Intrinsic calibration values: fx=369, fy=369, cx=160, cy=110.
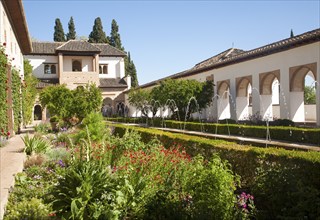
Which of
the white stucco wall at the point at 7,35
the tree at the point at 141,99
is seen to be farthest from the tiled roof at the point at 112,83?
the white stucco wall at the point at 7,35

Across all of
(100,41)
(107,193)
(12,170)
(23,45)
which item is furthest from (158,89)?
(100,41)

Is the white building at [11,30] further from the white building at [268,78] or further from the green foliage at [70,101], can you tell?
the white building at [268,78]

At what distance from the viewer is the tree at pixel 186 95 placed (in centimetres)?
2539

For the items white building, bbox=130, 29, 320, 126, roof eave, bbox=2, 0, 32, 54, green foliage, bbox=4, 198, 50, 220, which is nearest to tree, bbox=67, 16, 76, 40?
white building, bbox=130, 29, 320, 126

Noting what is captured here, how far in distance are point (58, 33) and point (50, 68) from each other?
11546 millimetres

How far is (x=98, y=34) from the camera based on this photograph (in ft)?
174

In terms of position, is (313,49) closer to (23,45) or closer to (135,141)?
(135,141)

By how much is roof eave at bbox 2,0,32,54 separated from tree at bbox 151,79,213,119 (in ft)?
32.3

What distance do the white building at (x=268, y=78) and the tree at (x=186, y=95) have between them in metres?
1.03

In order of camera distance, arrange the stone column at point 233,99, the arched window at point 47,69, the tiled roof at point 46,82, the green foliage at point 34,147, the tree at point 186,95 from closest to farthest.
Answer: the green foliage at point 34,147, the stone column at point 233,99, the tree at point 186,95, the tiled roof at point 46,82, the arched window at point 47,69

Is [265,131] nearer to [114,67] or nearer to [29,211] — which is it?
[29,211]

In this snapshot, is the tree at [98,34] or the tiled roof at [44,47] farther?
the tree at [98,34]

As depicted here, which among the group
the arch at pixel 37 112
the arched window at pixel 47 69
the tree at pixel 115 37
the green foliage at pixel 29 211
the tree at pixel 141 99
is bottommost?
the green foliage at pixel 29 211

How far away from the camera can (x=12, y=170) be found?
22.5ft
